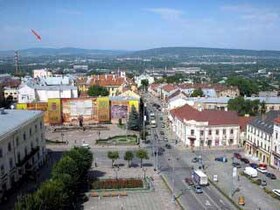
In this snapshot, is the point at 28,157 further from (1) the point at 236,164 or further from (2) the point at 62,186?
(1) the point at 236,164

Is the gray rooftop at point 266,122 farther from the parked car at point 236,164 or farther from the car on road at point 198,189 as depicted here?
the car on road at point 198,189

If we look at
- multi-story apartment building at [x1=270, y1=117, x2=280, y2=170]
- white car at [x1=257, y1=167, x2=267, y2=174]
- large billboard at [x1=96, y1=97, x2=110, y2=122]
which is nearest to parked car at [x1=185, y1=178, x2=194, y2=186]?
white car at [x1=257, y1=167, x2=267, y2=174]

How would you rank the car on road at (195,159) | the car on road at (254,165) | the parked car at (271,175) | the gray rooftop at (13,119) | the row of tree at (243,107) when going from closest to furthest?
the gray rooftop at (13,119) → the parked car at (271,175) → the car on road at (254,165) → the car on road at (195,159) → the row of tree at (243,107)

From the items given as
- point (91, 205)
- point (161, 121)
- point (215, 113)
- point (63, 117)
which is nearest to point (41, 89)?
point (63, 117)

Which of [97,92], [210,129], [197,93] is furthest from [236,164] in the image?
[97,92]

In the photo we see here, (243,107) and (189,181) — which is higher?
(243,107)

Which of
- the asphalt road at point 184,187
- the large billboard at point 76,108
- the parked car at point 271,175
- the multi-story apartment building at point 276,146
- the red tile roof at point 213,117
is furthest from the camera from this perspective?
the large billboard at point 76,108

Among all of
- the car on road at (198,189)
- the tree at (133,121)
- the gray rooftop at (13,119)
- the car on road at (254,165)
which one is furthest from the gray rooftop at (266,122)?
the gray rooftop at (13,119)
